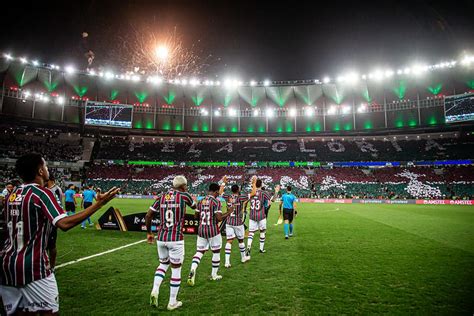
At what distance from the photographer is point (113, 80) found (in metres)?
51.1

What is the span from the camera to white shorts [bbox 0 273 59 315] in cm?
260

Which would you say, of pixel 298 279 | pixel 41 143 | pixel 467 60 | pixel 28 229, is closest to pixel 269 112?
pixel 467 60

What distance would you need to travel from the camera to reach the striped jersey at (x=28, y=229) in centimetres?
261

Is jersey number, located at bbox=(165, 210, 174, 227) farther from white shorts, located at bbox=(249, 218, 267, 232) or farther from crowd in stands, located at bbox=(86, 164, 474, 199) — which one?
crowd in stands, located at bbox=(86, 164, 474, 199)

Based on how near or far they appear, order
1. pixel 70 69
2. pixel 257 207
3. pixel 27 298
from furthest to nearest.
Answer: pixel 70 69 → pixel 257 207 → pixel 27 298

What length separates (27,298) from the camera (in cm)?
261

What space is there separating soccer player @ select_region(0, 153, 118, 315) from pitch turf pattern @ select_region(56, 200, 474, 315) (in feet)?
8.49

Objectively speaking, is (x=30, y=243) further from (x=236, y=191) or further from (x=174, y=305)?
(x=236, y=191)

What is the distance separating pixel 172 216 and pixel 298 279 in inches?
145

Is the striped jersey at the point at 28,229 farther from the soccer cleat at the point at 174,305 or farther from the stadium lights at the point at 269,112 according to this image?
the stadium lights at the point at 269,112

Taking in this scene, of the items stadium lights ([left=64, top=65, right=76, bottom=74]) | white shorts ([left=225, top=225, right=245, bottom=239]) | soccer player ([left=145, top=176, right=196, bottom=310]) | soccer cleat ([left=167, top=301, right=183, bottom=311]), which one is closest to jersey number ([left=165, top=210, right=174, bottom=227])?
soccer player ([left=145, top=176, right=196, bottom=310])

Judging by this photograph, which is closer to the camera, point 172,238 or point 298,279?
point 172,238

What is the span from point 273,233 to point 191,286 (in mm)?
7862

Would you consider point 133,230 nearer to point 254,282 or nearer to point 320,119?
point 254,282
